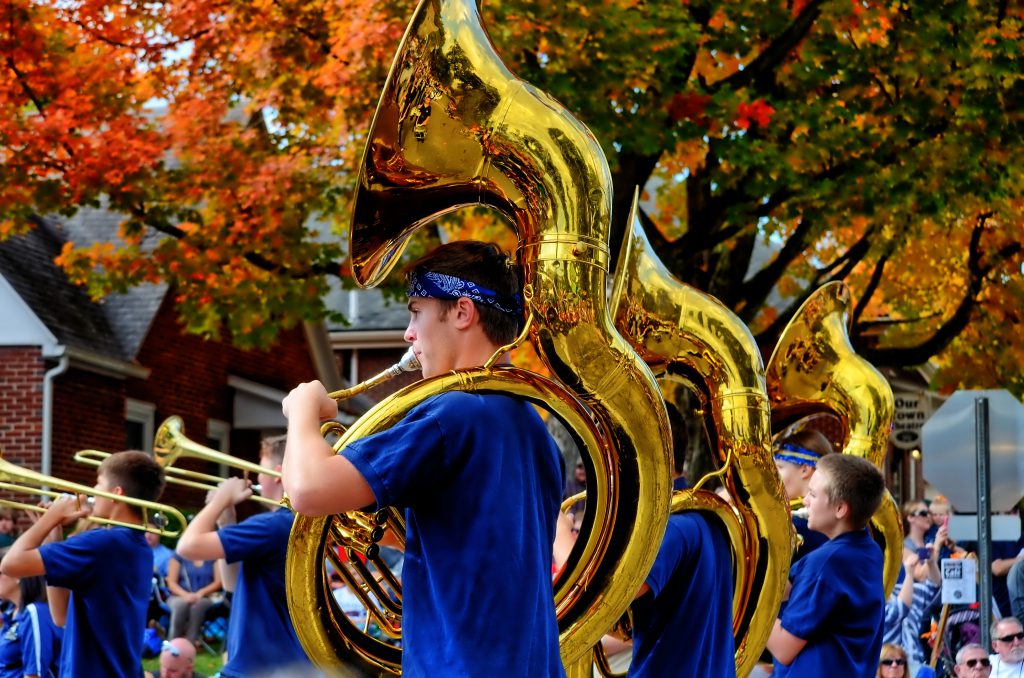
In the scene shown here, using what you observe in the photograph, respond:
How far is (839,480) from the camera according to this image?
539cm

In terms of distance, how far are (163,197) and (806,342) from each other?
25.2 feet

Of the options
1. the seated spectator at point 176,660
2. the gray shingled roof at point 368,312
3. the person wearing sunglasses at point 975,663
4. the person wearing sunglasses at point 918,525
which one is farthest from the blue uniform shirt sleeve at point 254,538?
the gray shingled roof at point 368,312

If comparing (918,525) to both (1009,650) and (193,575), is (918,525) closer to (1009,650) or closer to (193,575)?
(1009,650)

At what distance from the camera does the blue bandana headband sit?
20.8 feet

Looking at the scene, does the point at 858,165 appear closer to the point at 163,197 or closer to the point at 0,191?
the point at 163,197

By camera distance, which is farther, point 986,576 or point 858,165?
point 858,165

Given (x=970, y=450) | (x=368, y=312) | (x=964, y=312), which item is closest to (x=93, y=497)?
(x=970, y=450)

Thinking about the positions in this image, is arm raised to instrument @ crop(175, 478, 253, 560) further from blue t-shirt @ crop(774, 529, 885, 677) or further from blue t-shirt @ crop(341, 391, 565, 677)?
A: blue t-shirt @ crop(341, 391, 565, 677)

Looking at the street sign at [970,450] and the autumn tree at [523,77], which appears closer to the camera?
the street sign at [970,450]

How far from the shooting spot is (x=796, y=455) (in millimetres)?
6359

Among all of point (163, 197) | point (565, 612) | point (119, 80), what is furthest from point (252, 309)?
point (565, 612)

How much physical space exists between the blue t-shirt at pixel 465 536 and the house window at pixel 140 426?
51.4 feet

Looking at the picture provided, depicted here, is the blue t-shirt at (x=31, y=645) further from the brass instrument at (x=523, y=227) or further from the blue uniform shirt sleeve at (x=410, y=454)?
the blue uniform shirt sleeve at (x=410, y=454)

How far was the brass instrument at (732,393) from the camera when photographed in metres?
5.16
